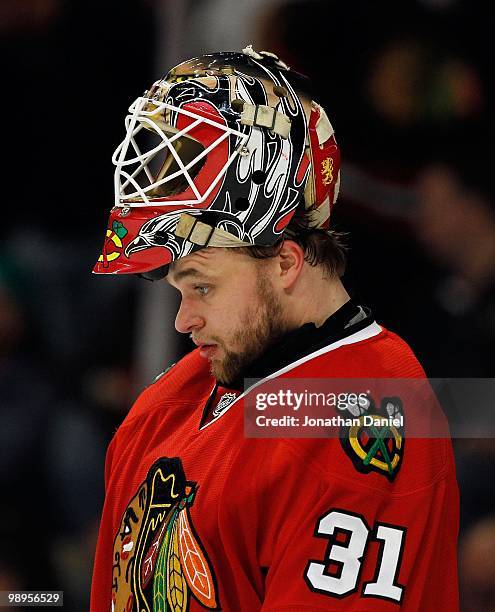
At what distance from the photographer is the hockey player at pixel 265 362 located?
1525mm

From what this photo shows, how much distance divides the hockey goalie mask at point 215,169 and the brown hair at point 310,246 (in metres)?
0.02

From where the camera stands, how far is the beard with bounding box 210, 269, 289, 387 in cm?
165

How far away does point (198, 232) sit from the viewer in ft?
5.24

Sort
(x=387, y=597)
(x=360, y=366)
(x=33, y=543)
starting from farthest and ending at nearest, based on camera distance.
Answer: (x=33, y=543) → (x=360, y=366) → (x=387, y=597)

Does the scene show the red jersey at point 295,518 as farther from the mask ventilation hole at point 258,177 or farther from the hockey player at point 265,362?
the mask ventilation hole at point 258,177

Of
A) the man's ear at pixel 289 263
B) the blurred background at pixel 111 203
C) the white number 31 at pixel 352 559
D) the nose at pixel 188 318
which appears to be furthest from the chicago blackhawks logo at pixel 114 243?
the blurred background at pixel 111 203

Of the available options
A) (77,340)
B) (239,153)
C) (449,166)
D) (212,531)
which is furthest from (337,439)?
(77,340)

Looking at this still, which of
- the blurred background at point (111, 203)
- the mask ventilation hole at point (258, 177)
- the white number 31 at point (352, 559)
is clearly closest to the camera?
the white number 31 at point (352, 559)

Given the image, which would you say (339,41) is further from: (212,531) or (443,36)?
(212,531)

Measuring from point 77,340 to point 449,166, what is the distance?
1.20 m

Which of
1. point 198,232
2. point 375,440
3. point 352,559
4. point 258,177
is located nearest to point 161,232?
point 198,232

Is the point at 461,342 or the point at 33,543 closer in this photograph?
the point at 461,342

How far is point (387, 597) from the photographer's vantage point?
1521mm

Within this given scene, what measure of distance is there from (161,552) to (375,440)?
417 millimetres
